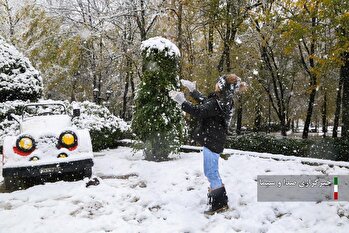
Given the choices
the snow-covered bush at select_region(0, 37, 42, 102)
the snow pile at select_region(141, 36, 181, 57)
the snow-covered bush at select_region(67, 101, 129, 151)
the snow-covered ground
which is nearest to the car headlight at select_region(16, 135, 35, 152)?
the snow-covered ground

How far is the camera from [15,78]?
37.1 feet

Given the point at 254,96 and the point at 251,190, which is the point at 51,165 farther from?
the point at 254,96

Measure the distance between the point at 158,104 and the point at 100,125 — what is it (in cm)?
310

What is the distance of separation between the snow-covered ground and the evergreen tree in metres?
1.18

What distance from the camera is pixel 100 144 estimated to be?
10.3 m

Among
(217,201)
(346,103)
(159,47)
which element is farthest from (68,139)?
(346,103)

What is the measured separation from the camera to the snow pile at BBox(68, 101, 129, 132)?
10.0 meters

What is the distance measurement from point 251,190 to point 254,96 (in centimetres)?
1857

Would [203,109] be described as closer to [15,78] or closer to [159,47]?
[159,47]

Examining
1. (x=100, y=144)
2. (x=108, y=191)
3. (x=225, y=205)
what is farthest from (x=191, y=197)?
(x=100, y=144)

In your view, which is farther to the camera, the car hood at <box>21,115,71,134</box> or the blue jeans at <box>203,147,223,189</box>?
the car hood at <box>21,115,71,134</box>

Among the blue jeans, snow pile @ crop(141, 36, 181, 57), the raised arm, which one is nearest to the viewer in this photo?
the raised arm

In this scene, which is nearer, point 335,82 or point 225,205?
point 225,205

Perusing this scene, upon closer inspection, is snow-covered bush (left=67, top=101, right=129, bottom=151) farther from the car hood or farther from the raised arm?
the raised arm
